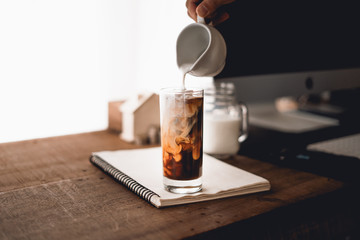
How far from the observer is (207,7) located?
0.90m

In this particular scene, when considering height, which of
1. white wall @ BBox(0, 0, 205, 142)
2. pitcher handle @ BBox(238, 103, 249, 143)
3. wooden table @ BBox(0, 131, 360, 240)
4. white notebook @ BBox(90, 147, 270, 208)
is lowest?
wooden table @ BBox(0, 131, 360, 240)

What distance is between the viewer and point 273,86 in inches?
55.0

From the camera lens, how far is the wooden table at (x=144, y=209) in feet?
2.09

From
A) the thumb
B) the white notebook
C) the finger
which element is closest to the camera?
the white notebook

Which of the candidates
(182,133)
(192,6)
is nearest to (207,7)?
(192,6)

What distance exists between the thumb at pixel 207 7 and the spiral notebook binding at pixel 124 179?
0.41m

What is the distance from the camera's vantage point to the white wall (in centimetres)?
136

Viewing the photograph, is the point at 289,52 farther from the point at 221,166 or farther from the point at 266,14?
the point at 221,166

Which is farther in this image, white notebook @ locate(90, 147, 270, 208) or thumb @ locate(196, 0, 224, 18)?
thumb @ locate(196, 0, 224, 18)

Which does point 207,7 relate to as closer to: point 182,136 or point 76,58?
point 182,136

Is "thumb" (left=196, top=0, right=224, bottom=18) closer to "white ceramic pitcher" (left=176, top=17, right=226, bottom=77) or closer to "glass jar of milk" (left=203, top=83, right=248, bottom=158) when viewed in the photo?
"white ceramic pitcher" (left=176, top=17, right=226, bottom=77)

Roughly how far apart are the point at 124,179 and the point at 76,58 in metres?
0.80

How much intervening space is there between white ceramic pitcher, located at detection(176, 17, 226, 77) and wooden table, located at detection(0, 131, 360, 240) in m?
0.28

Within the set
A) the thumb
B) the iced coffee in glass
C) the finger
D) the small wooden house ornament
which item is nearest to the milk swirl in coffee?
the iced coffee in glass
